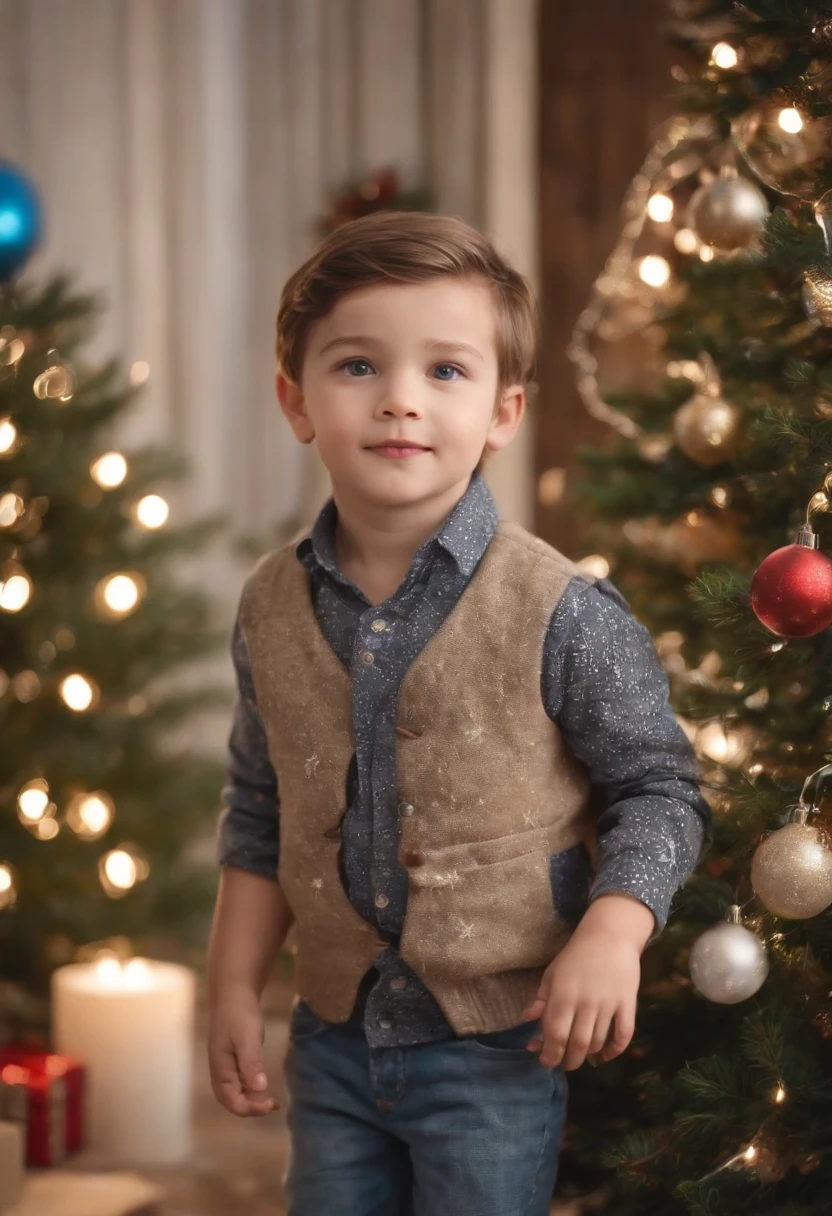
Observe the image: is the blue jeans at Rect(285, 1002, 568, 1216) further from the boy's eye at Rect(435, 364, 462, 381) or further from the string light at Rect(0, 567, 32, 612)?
the string light at Rect(0, 567, 32, 612)

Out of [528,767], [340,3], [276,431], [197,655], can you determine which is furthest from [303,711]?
[340,3]

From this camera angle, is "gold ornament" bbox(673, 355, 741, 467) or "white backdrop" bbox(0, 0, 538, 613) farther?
"white backdrop" bbox(0, 0, 538, 613)

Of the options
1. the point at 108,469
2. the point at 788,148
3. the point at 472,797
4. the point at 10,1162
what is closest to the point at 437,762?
the point at 472,797

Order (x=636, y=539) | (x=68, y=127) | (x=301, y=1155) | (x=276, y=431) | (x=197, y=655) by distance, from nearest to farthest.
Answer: (x=301, y=1155)
(x=636, y=539)
(x=197, y=655)
(x=68, y=127)
(x=276, y=431)

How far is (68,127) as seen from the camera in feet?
9.17

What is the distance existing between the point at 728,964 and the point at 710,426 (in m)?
0.61

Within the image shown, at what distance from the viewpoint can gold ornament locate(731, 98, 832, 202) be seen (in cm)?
122

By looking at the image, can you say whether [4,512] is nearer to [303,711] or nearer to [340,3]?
[303,711]

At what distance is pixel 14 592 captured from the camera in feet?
6.61

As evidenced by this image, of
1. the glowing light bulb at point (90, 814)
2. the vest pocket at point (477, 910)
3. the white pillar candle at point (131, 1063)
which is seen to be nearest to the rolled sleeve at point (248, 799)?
the vest pocket at point (477, 910)

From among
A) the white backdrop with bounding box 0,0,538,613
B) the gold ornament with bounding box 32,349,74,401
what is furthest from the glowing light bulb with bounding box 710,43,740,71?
the white backdrop with bounding box 0,0,538,613

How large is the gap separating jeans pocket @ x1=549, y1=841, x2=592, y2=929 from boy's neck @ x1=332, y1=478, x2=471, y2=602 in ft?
0.92

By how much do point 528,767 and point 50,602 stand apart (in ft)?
3.86

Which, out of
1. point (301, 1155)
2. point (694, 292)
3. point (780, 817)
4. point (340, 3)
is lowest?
point (301, 1155)
